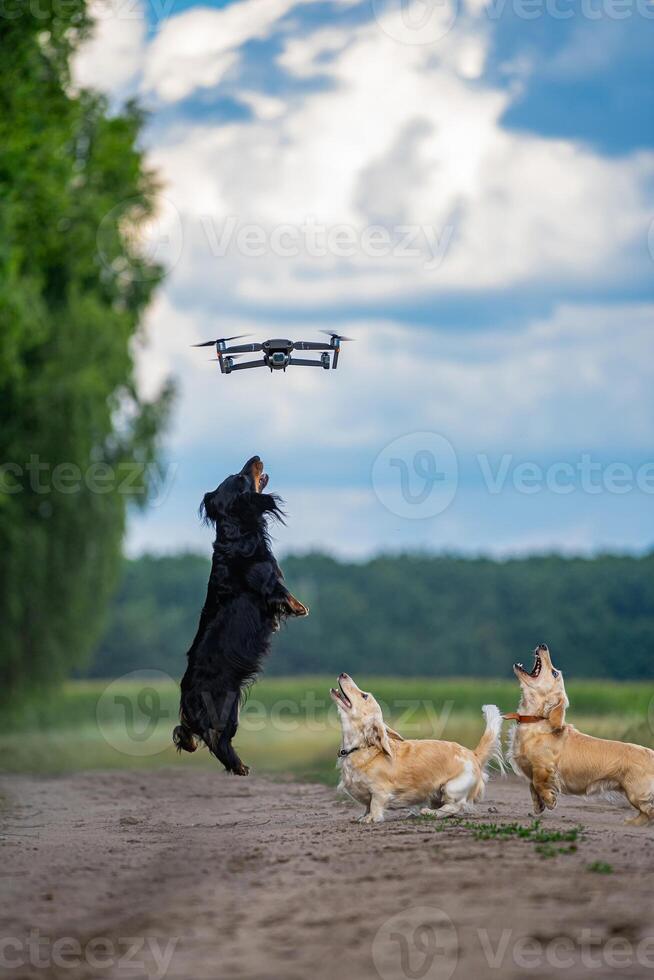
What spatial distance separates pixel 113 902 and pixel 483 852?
2.16 meters

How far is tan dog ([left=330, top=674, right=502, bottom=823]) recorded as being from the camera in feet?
34.8

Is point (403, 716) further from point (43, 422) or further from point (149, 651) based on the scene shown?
point (149, 651)

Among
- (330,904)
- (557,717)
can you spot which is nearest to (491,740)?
(557,717)

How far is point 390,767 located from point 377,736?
0.24 meters

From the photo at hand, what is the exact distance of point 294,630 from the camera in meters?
55.1

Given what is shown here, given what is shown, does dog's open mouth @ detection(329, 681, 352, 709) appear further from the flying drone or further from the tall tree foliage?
the tall tree foliage

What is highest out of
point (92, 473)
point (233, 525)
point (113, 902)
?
point (92, 473)

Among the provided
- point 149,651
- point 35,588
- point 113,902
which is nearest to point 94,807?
point 113,902

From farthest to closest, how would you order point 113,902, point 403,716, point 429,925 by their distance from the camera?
point 403,716
point 113,902
point 429,925

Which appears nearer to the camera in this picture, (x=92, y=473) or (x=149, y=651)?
(x=92, y=473)

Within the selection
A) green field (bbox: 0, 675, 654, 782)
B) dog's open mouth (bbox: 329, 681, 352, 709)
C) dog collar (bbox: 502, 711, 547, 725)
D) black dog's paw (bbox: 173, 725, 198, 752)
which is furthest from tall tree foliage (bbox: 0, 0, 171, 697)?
dog collar (bbox: 502, 711, 547, 725)

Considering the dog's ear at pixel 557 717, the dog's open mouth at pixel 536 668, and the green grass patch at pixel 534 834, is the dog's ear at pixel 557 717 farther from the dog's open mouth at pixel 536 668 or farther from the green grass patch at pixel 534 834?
the green grass patch at pixel 534 834

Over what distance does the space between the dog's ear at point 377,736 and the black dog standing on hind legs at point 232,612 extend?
971 mm

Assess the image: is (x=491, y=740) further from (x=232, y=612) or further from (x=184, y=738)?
(x=184, y=738)
